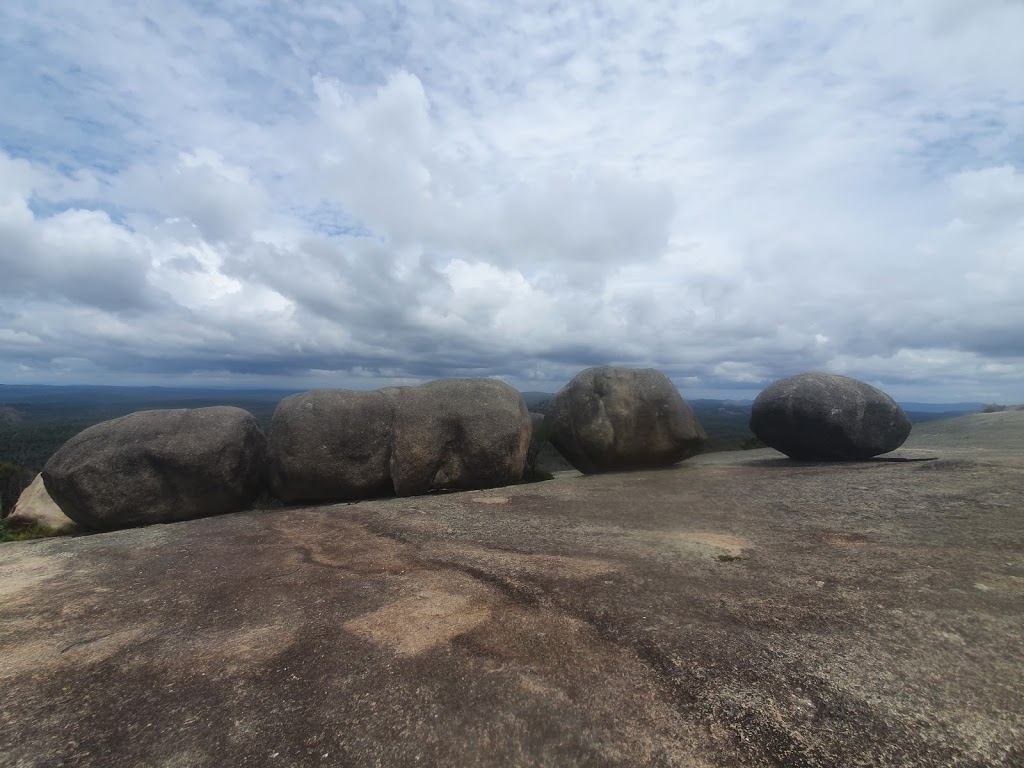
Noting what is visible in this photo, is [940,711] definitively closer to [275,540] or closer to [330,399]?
[275,540]

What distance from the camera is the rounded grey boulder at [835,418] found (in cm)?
1182

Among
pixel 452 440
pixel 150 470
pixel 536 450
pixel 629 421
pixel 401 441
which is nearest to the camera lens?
pixel 150 470

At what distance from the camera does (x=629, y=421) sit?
12.6m

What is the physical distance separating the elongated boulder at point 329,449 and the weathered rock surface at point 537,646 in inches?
119

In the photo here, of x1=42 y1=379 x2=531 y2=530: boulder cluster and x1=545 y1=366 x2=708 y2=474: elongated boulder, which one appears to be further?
x1=545 y1=366 x2=708 y2=474: elongated boulder

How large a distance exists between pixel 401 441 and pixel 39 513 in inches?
289

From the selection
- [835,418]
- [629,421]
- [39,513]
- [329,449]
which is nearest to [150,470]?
[329,449]

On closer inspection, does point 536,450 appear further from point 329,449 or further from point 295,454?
point 295,454

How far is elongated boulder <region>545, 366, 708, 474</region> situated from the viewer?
12.6 m

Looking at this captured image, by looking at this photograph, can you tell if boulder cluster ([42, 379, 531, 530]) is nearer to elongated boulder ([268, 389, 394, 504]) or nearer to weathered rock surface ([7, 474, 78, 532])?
elongated boulder ([268, 389, 394, 504])

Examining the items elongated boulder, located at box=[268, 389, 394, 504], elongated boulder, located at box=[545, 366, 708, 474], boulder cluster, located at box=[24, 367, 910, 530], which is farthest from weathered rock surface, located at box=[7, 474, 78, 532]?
elongated boulder, located at box=[545, 366, 708, 474]

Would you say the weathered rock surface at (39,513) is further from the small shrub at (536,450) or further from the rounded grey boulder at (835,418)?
the rounded grey boulder at (835,418)

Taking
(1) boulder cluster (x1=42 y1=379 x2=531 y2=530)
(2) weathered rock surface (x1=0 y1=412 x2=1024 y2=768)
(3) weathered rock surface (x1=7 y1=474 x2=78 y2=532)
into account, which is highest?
(1) boulder cluster (x1=42 y1=379 x2=531 y2=530)

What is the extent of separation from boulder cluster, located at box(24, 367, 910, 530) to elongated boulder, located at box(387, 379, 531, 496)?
0.07 feet
